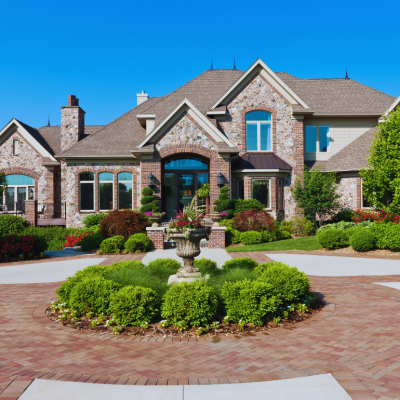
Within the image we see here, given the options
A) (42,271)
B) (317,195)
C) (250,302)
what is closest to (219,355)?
(250,302)

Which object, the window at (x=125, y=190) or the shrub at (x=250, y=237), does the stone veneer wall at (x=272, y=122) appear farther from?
the window at (x=125, y=190)

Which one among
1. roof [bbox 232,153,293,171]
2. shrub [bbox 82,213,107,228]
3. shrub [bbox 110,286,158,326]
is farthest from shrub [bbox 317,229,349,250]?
shrub [bbox 82,213,107,228]

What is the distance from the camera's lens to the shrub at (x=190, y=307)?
5621 millimetres

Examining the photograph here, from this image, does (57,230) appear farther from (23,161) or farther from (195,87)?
(195,87)

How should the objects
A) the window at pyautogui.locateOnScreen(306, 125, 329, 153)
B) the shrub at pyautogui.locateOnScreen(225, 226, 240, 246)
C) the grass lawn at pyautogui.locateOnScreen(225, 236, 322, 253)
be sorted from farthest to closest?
1. the window at pyautogui.locateOnScreen(306, 125, 329, 153)
2. the shrub at pyautogui.locateOnScreen(225, 226, 240, 246)
3. the grass lawn at pyautogui.locateOnScreen(225, 236, 322, 253)

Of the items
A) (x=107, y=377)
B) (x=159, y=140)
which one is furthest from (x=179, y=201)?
(x=107, y=377)

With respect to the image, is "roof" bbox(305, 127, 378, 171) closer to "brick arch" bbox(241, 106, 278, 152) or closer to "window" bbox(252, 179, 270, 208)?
"brick arch" bbox(241, 106, 278, 152)

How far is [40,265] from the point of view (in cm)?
1293

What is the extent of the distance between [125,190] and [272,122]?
10.4 meters

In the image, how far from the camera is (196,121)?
20453 millimetres

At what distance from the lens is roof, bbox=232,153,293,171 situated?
21.7 m

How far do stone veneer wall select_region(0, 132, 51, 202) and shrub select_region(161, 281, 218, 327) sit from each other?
2135 cm

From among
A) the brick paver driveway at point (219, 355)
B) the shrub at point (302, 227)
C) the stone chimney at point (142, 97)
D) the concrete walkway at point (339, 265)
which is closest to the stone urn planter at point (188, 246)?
the brick paver driveway at point (219, 355)

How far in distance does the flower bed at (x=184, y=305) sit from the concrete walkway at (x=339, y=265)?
4.02m
